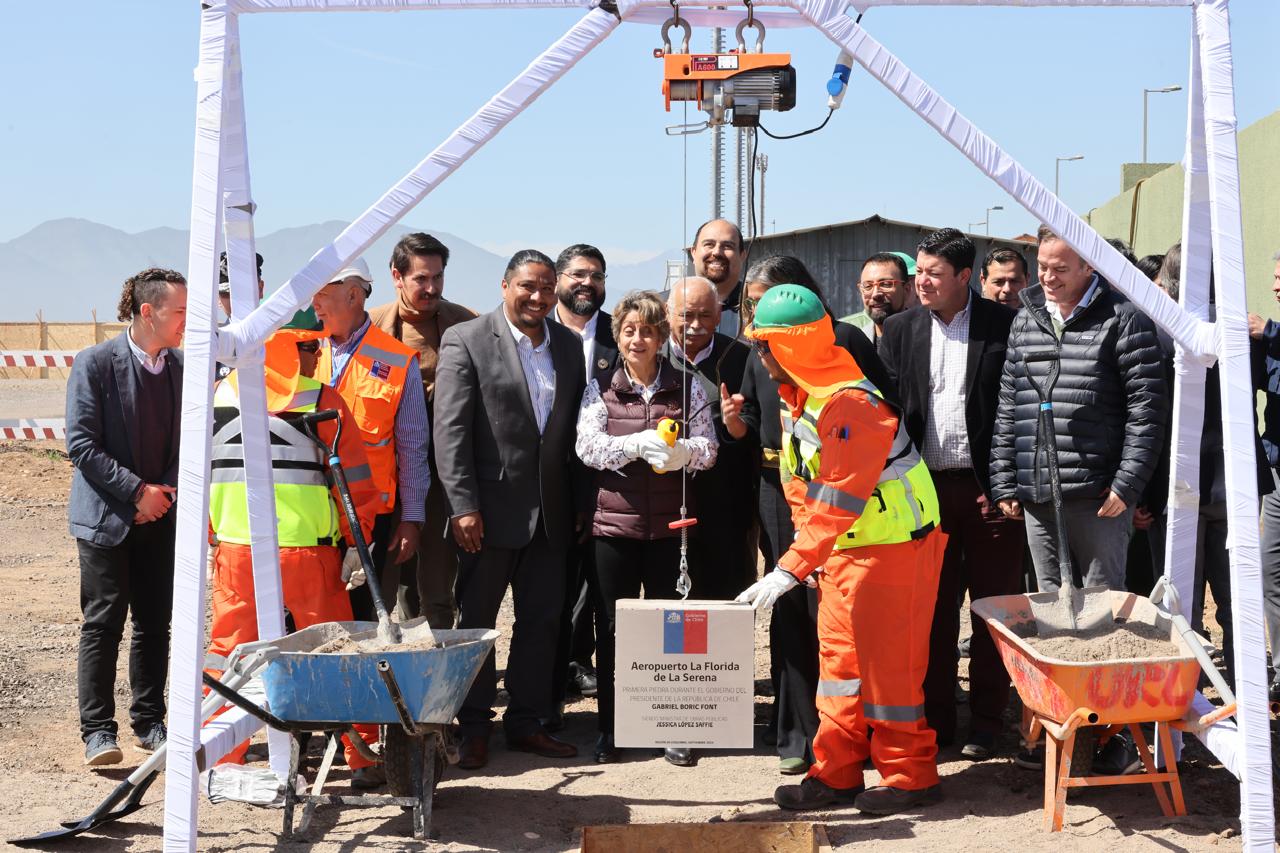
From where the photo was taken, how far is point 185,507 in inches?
160

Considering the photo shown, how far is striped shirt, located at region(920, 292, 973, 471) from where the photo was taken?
5621mm

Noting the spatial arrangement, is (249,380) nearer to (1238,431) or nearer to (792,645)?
(792,645)

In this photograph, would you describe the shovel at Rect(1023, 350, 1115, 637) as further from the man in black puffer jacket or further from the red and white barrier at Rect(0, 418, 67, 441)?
the red and white barrier at Rect(0, 418, 67, 441)

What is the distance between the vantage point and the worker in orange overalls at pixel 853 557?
4.62 meters

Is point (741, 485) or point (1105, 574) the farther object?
point (741, 485)

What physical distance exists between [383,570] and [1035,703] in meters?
2.89

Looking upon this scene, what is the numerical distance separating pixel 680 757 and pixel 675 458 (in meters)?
1.37

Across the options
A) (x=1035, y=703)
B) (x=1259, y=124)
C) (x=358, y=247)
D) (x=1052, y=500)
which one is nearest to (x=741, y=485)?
(x=1052, y=500)

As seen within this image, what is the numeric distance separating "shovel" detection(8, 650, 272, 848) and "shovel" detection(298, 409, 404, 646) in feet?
1.52

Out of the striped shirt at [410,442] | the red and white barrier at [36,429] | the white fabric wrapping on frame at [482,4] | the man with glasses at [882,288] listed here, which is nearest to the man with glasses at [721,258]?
the man with glasses at [882,288]

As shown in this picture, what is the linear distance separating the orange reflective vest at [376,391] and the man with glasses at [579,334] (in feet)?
2.83

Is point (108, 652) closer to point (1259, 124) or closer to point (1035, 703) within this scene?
point (1035, 703)

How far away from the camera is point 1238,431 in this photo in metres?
3.99

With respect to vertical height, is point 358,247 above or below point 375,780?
above
